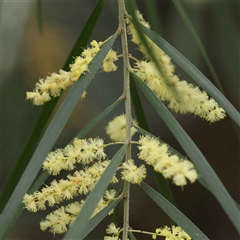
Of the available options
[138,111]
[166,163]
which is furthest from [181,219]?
[138,111]

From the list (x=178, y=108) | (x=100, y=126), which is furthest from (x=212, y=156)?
(x=178, y=108)

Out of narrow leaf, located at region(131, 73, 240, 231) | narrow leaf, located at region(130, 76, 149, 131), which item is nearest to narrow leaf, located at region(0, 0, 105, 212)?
narrow leaf, located at region(130, 76, 149, 131)

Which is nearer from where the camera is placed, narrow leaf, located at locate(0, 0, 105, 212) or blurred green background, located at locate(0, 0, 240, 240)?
narrow leaf, located at locate(0, 0, 105, 212)

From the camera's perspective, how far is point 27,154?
46 centimetres

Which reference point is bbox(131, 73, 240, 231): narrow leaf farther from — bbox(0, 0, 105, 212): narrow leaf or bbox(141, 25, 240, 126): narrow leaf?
bbox(0, 0, 105, 212): narrow leaf

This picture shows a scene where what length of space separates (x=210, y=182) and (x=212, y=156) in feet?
3.44

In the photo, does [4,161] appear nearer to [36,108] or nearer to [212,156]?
[36,108]

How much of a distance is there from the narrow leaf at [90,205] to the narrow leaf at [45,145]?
0.15ft

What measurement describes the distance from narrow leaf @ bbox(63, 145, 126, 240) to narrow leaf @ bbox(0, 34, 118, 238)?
0.04 meters

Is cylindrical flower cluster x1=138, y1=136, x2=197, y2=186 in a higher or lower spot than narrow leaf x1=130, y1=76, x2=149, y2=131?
lower

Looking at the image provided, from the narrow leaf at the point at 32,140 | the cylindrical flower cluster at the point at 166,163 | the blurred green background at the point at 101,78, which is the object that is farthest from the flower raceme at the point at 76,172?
the blurred green background at the point at 101,78

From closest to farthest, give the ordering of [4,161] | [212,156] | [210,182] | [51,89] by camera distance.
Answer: [210,182] < [51,89] < [4,161] < [212,156]

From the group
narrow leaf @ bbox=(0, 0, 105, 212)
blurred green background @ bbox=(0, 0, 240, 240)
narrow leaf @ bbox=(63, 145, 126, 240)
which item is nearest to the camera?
narrow leaf @ bbox=(63, 145, 126, 240)

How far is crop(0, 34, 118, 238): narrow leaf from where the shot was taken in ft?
0.90
